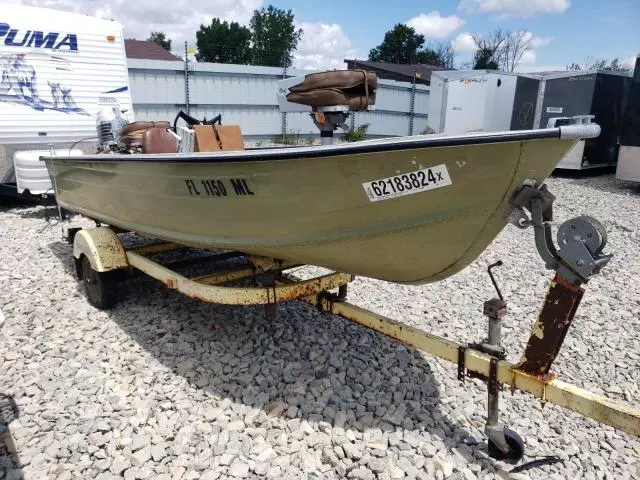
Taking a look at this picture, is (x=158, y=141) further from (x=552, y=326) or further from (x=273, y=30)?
(x=273, y=30)

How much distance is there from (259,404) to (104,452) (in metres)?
0.80

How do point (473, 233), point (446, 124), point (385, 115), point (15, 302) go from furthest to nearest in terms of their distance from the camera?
point (385, 115) < point (446, 124) < point (15, 302) < point (473, 233)

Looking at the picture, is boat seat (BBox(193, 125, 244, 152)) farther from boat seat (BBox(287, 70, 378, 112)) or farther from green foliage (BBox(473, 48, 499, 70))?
green foliage (BBox(473, 48, 499, 70))

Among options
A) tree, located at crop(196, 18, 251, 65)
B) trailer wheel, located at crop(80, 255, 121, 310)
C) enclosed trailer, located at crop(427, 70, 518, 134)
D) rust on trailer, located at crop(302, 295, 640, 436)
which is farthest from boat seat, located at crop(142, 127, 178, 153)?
tree, located at crop(196, 18, 251, 65)

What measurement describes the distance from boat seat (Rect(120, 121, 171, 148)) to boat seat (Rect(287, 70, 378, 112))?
175 cm

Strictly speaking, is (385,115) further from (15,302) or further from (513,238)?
(15,302)

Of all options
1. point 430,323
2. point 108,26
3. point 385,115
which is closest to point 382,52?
point 385,115

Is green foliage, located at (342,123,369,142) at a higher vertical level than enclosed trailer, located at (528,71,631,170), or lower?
lower

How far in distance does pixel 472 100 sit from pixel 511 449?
1336 centimetres

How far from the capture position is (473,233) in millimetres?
2285

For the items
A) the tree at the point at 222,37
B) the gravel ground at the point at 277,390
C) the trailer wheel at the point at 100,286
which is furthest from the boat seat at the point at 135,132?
the tree at the point at 222,37

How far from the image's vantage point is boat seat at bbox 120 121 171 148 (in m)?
4.45

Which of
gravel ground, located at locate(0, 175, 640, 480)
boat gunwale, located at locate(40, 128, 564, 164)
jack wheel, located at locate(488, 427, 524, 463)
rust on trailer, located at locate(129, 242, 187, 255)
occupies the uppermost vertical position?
boat gunwale, located at locate(40, 128, 564, 164)

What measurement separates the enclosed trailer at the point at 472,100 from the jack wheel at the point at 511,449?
1249 centimetres
